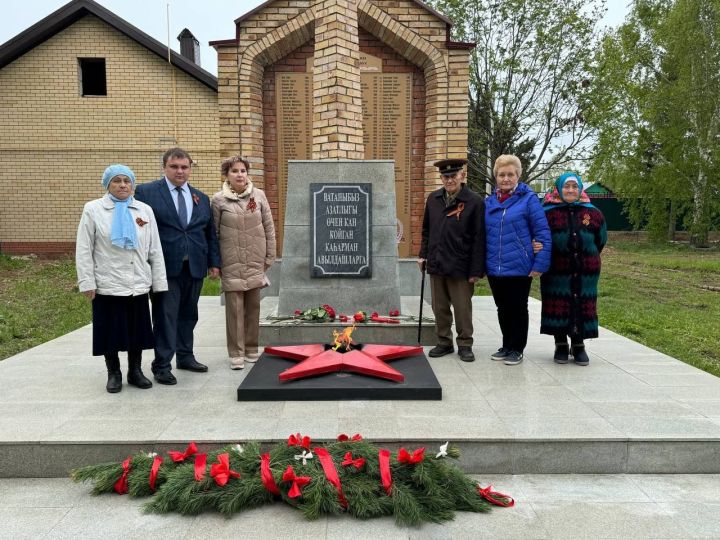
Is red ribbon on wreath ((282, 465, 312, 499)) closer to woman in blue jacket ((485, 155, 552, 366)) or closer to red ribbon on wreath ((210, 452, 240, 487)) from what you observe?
red ribbon on wreath ((210, 452, 240, 487))

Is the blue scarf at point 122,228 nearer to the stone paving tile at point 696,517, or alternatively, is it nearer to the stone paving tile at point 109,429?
the stone paving tile at point 109,429

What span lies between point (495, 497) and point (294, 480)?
95cm

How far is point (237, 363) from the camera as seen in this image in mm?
4238

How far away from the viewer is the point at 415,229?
7820 millimetres

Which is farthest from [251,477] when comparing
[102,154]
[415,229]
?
[102,154]

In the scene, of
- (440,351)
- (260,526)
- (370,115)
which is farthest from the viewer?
(370,115)

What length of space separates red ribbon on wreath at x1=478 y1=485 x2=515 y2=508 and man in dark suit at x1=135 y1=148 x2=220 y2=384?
235 centimetres

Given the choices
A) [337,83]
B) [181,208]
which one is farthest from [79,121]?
[181,208]

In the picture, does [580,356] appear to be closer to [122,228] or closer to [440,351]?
[440,351]

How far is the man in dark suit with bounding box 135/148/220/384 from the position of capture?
12.6 ft

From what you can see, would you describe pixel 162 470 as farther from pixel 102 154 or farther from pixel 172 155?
pixel 102 154

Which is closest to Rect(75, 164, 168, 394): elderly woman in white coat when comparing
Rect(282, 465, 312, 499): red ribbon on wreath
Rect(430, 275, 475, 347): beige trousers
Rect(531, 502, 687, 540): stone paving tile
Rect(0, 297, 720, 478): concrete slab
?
Rect(0, 297, 720, 478): concrete slab

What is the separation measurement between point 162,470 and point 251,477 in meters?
0.46

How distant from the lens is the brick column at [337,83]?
18.2 feet
